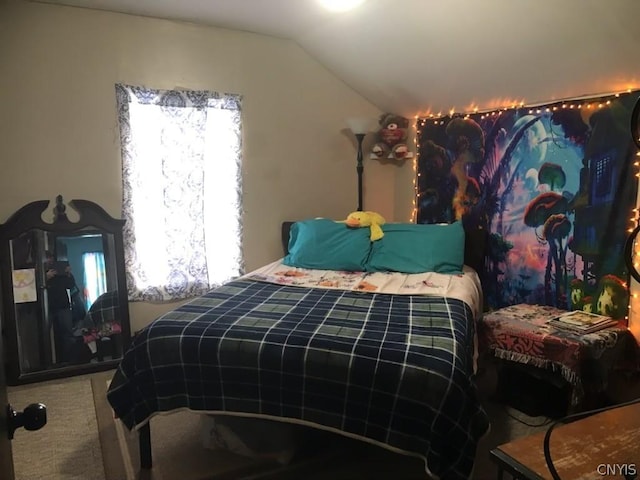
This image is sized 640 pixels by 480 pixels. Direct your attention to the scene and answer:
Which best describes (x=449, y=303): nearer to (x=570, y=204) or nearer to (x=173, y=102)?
(x=570, y=204)

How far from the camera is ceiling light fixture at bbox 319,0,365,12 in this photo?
2738mm

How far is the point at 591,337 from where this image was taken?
2357 mm

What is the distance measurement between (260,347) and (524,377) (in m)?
1.53

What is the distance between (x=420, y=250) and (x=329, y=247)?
0.61 m

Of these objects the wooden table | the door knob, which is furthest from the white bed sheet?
the door knob

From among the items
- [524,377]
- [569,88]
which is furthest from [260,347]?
[569,88]

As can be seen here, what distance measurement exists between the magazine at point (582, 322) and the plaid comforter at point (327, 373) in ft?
1.98

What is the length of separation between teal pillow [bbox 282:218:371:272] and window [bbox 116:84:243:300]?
593 mm

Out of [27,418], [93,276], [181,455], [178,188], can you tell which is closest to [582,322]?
[181,455]

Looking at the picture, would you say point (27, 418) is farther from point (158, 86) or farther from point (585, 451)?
point (158, 86)

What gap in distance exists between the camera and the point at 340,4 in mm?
2795

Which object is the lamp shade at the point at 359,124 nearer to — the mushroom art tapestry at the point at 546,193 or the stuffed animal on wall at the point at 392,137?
the stuffed animal on wall at the point at 392,137

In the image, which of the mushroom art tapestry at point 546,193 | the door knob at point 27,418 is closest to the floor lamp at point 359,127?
the mushroom art tapestry at point 546,193

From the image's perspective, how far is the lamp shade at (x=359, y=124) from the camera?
368 cm
